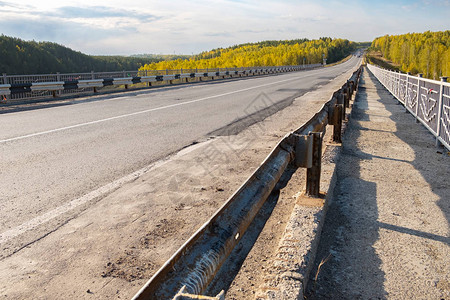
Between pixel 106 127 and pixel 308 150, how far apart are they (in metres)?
6.42

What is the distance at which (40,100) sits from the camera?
16594mm

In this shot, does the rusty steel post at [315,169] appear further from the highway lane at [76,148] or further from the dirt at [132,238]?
the highway lane at [76,148]

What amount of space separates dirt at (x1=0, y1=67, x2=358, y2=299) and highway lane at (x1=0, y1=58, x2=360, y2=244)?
1.32 feet

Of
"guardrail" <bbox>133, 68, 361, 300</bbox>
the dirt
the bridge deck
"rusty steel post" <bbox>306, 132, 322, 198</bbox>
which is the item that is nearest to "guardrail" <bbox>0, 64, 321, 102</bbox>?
the dirt

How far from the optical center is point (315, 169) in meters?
3.70

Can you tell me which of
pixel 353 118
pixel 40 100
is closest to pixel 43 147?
pixel 353 118

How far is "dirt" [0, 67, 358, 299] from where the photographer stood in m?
2.59

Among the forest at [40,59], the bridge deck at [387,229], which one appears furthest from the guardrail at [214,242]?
the forest at [40,59]

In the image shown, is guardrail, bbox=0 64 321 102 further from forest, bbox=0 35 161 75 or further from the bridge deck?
forest, bbox=0 35 161 75

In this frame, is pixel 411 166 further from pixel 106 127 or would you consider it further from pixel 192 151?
pixel 106 127

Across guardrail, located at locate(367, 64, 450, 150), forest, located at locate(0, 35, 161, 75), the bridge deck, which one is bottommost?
the bridge deck

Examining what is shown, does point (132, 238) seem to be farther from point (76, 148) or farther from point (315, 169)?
point (76, 148)

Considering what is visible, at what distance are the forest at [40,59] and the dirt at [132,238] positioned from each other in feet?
295

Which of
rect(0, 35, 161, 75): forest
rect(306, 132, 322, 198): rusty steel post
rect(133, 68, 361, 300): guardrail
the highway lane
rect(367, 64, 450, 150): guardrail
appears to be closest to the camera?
rect(133, 68, 361, 300): guardrail
